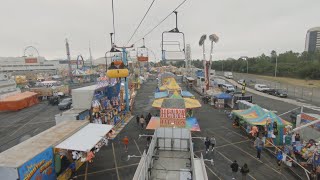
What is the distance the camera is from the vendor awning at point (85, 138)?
11438 millimetres

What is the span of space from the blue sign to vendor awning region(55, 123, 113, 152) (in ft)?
2.52

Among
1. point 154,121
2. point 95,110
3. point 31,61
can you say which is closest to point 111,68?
point 95,110

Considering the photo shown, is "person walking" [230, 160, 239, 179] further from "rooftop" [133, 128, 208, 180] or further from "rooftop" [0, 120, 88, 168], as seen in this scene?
"rooftop" [0, 120, 88, 168]

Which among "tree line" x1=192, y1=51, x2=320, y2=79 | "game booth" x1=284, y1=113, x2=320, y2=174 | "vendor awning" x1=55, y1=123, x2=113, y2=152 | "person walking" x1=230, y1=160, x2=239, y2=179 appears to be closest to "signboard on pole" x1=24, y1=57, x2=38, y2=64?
"tree line" x1=192, y1=51, x2=320, y2=79

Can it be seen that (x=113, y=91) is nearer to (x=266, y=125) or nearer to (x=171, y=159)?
(x=171, y=159)

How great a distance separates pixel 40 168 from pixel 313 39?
8253 inches

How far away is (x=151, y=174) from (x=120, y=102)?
18.0m

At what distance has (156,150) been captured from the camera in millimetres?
11906

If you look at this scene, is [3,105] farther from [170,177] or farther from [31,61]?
[31,61]

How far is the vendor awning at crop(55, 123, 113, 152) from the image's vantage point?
11438mm

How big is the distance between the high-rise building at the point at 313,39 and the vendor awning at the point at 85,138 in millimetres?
194853

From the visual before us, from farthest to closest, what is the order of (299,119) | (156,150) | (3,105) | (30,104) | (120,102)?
(30,104) → (3,105) → (120,102) → (299,119) → (156,150)

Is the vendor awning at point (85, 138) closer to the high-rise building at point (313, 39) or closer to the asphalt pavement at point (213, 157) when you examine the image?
the asphalt pavement at point (213, 157)

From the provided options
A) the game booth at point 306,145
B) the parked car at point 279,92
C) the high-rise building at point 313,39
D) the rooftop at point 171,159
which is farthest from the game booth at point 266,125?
the high-rise building at point 313,39
